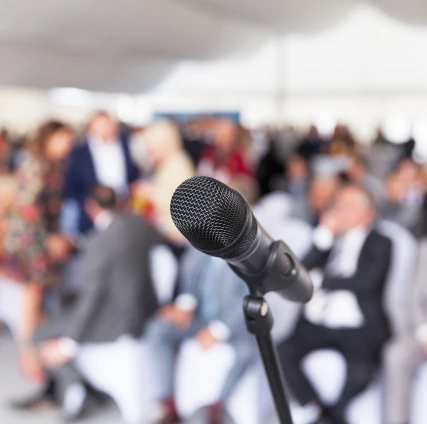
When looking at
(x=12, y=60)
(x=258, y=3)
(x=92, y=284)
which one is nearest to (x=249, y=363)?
(x=92, y=284)

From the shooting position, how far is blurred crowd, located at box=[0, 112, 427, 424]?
214 centimetres

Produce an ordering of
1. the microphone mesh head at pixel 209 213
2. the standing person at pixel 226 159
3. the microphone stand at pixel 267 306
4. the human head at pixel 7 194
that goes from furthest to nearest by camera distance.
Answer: the standing person at pixel 226 159 → the human head at pixel 7 194 → the microphone stand at pixel 267 306 → the microphone mesh head at pixel 209 213

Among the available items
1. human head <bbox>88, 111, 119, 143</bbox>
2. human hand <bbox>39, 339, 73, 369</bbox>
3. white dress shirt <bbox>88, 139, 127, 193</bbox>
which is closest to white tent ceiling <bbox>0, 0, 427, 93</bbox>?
human head <bbox>88, 111, 119, 143</bbox>

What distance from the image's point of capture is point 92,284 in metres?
2.36

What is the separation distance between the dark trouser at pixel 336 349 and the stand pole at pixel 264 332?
1380 mm

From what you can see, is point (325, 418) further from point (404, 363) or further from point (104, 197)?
point (104, 197)

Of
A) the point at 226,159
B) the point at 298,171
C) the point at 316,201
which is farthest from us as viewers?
the point at 226,159

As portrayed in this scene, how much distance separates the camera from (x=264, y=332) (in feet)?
2.50

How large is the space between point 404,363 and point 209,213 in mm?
1580

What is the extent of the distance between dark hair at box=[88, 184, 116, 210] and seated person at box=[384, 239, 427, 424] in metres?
1.16

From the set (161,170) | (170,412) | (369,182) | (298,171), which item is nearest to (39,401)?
(170,412)

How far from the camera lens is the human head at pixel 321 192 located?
2.95m

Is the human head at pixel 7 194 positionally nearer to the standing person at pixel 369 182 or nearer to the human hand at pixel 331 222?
the human hand at pixel 331 222

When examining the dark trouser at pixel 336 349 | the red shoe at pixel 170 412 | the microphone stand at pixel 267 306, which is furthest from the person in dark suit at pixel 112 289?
the microphone stand at pixel 267 306
